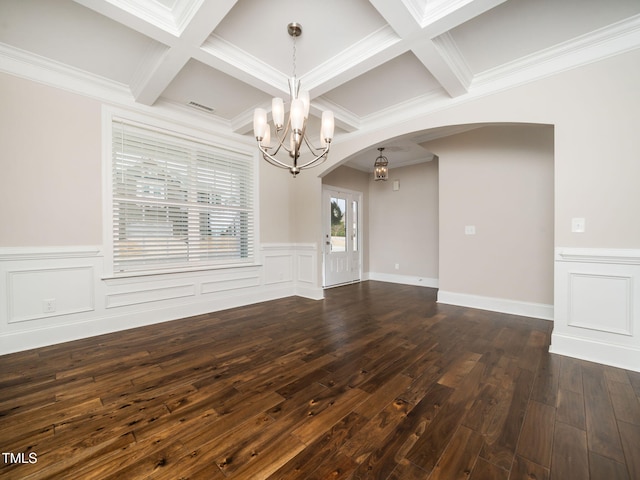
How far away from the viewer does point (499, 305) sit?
393 centimetres

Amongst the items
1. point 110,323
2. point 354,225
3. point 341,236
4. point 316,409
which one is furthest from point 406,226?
point 110,323

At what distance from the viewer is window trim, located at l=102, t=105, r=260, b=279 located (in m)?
3.11

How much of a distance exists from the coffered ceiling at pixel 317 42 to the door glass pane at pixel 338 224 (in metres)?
2.97

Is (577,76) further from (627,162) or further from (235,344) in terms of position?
(235,344)

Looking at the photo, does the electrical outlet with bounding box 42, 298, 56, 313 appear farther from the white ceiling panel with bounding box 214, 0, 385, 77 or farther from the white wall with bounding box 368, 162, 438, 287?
the white wall with bounding box 368, 162, 438, 287

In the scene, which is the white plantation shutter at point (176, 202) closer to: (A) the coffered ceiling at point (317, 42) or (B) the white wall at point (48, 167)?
(B) the white wall at point (48, 167)

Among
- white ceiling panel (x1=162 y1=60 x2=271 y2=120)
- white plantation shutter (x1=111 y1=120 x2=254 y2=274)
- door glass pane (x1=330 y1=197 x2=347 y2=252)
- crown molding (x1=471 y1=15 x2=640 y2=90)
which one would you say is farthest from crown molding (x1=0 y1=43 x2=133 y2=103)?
crown molding (x1=471 y1=15 x2=640 y2=90)

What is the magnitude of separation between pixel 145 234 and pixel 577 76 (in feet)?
16.3

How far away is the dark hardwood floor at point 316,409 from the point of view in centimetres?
131

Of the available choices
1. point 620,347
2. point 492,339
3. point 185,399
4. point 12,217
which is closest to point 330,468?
point 185,399

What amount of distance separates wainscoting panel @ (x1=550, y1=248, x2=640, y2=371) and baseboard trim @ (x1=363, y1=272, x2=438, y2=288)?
3.19 m

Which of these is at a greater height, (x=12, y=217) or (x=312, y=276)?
(x=12, y=217)

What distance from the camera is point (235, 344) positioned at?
279 cm

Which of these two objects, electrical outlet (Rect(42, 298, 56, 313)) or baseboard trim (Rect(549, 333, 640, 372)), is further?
electrical outlet (Rect(42, 298, 56, 313))
